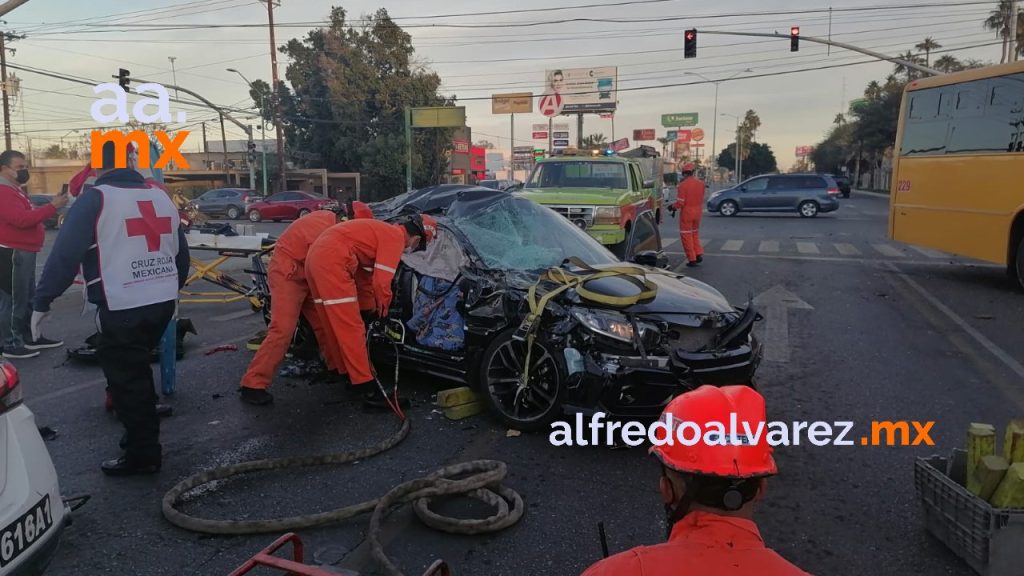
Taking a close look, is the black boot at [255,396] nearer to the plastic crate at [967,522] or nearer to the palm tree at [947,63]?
the plastic crate at [967,522]

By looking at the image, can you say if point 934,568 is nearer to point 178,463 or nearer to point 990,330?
point 178,463

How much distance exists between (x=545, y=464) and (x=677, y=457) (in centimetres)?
290

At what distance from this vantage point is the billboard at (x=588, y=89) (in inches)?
2554

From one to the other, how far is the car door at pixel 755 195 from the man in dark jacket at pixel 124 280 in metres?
27.9

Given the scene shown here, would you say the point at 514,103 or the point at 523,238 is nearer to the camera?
the point at 523,238

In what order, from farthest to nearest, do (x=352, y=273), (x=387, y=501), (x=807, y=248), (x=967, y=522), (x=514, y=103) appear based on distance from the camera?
(x=514, y=103) < (x=807, y=248) < (x=352, y=273) < (x=387, y=501) < (x=967, y=522)

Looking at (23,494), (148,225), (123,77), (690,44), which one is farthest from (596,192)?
(123,77)

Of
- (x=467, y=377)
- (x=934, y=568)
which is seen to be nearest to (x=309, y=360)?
(x=467, y=377)

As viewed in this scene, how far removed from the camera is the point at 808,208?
28016 millimetres

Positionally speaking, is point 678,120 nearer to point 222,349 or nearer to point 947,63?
point 947,63

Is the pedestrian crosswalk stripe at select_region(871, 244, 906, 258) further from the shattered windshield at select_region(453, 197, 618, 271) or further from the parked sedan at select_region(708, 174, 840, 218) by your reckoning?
the shattered windshield at select_region(453, 197, 618, 271)

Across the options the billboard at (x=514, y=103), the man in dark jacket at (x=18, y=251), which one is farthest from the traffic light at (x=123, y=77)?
the billboard at (x=514, y=103)

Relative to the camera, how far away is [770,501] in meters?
3.87

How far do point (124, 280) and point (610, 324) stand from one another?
2.89 metres
